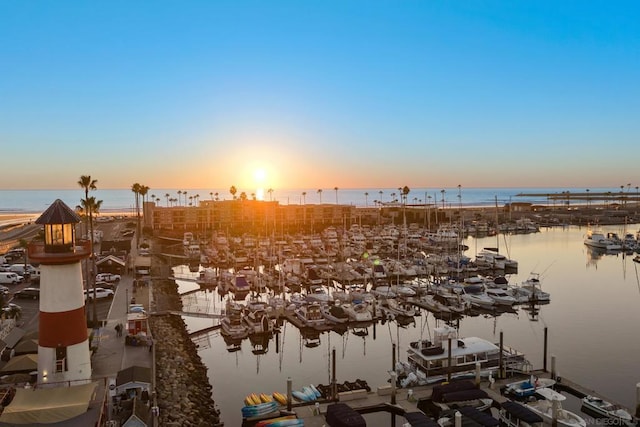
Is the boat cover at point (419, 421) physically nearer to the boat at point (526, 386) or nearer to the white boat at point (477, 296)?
the boat at point (526, 386)

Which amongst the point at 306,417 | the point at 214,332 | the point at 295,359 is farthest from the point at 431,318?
the point at 306,417

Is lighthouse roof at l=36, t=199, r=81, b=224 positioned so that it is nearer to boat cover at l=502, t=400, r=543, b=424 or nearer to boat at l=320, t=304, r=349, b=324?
boat cover at l=502, t=400, r=543, b=424

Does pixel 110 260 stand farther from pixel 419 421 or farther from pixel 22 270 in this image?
pixel 419 421

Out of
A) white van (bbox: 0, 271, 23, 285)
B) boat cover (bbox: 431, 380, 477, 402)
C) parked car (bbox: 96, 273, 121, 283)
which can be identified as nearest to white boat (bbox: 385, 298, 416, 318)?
boat cover (bbox: 431, 380, 477, 402)

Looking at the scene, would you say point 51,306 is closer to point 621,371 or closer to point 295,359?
point 295,359

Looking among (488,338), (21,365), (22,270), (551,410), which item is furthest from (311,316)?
(22,270)
